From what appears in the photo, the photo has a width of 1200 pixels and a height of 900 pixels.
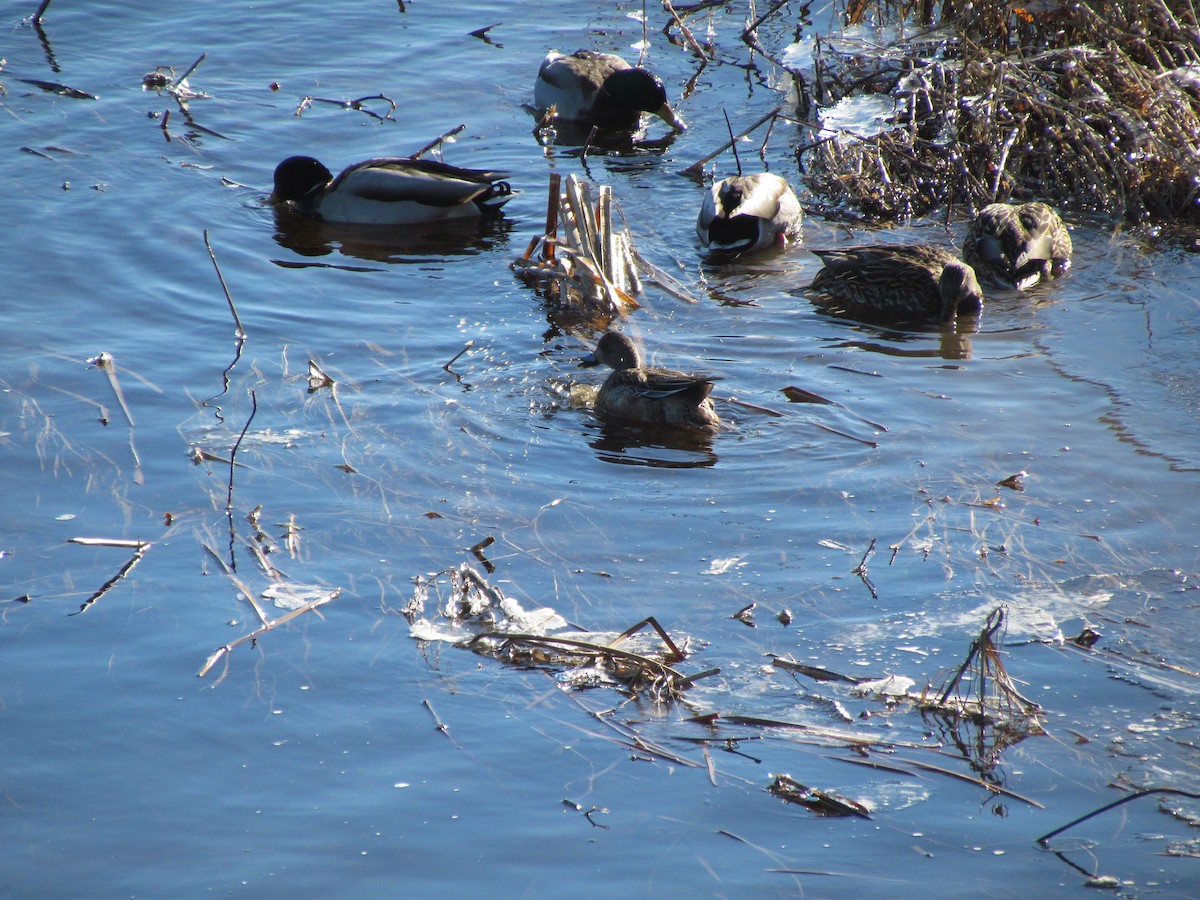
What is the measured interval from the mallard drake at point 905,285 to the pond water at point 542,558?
197mm

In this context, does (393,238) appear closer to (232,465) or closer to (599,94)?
(599,94)

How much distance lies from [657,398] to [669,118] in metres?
5.83

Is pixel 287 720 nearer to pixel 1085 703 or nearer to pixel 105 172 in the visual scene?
pixel 1085 703

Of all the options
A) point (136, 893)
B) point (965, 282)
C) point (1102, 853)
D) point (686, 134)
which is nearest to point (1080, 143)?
point (965, 282)

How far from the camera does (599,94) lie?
11.2 metres

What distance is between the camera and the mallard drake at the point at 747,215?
334 inches

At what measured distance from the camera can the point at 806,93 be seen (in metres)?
10.6

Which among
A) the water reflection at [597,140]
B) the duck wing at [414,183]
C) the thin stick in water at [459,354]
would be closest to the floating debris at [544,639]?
the thin stick in water at [459,354]

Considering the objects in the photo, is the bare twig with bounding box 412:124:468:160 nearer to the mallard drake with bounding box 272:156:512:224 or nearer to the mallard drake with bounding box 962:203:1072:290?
the mallard drake with bounding box 272:156:512:224

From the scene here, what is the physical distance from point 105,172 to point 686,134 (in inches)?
188

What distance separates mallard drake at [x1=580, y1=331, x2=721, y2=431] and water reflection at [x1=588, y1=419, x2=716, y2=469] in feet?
0.16

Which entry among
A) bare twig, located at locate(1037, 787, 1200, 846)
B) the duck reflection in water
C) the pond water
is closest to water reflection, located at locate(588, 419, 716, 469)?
the pond water

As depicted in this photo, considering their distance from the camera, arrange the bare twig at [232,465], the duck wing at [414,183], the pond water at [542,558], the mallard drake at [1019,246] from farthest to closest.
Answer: the duck wing at [414,183]
the mallard drake at [1019,246]
the bare twig at [232,465]
the pond water at [542,558]

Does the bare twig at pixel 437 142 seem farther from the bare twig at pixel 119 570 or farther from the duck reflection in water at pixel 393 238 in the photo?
the bare twig at pixel 119 570
